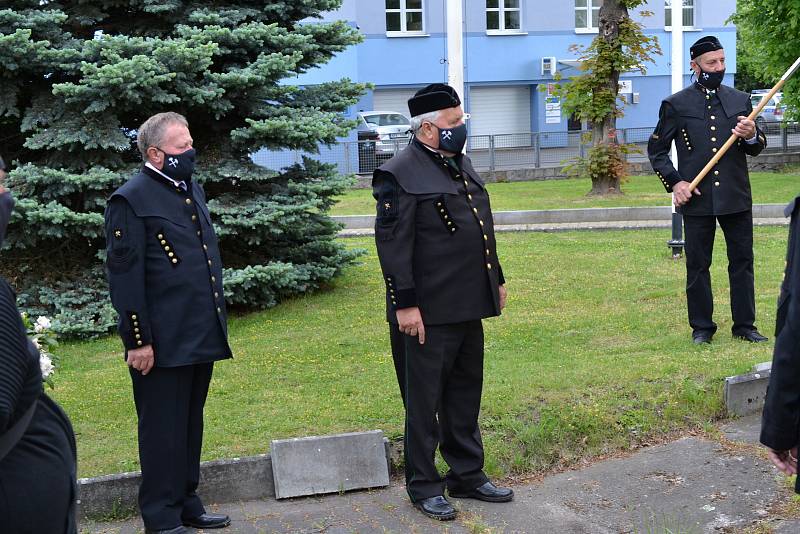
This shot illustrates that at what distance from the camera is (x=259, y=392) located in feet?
24.7

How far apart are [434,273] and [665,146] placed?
3.42 meters

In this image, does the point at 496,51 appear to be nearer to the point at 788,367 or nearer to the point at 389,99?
the point at 389,99

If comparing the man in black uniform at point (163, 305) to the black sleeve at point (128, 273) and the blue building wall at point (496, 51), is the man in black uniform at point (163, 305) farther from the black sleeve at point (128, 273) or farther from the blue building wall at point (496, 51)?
the blue building wall at point (496, 51)

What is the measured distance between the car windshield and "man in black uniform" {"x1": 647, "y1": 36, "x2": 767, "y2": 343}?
→ 2710cm

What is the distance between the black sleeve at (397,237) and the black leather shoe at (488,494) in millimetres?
1111

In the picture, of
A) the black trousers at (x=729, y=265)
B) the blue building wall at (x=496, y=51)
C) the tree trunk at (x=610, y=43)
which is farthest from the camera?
the blue building wall at (x=496, y=51)

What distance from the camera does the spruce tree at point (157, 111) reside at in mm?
9484

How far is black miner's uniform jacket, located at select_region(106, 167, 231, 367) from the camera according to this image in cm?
520

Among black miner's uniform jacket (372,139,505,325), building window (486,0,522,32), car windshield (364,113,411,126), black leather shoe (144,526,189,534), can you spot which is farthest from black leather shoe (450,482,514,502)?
building window (486,0,522,32)

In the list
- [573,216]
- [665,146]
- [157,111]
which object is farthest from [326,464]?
[573,216]

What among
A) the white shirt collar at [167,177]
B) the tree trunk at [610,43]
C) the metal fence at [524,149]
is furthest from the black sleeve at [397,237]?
the metal fence at [524,149]

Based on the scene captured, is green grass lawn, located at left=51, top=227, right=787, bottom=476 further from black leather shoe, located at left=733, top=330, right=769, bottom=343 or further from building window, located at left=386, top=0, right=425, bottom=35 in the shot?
building window, located at left=386, top=0, right=425, bottom=35

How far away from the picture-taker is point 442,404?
229 inches

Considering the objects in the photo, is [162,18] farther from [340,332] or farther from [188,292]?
[188,292]
